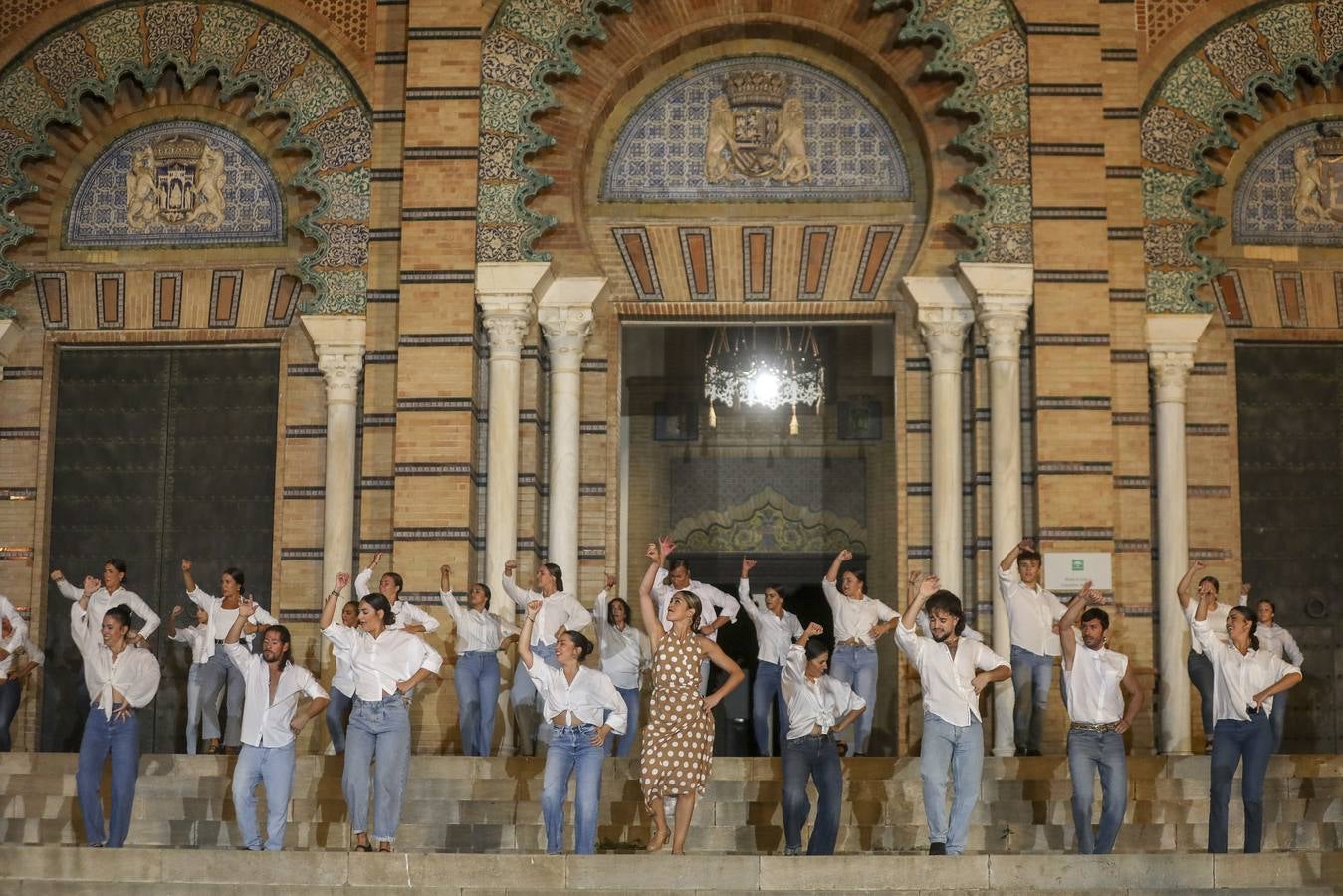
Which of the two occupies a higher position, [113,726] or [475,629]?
[475,629]

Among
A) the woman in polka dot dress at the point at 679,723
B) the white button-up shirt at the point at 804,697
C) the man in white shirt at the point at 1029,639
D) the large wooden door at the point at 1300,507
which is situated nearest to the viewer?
the woman in polka dot dress at the point at 679,723

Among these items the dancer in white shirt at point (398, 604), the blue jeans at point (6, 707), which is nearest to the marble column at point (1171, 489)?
the dancer in white shirt at point (398, 604)

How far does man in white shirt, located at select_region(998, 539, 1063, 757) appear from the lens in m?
11.6

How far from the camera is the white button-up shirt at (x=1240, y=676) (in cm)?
991

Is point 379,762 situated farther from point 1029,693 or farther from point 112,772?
point 1029,693

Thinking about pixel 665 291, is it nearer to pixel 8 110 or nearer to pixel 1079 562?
pixel 1079 562

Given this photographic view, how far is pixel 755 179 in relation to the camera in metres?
14.5

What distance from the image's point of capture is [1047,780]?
11.2 metres

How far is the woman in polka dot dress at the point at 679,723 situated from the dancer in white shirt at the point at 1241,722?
252 centimetres

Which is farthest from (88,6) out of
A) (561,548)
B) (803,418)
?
(803,418)

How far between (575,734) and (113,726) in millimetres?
2591

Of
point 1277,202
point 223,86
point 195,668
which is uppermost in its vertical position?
point 223,86

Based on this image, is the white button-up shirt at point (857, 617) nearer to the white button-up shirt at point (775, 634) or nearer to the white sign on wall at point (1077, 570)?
the white button-up shirt at point (775, 634)

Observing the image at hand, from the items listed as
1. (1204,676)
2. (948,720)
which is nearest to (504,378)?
(1204,676)
